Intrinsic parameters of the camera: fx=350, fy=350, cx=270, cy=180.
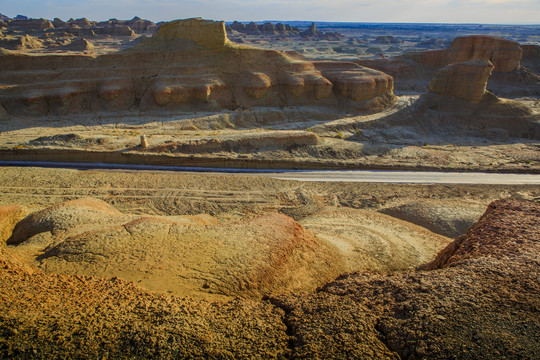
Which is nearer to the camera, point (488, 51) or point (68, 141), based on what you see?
point (68, 141)

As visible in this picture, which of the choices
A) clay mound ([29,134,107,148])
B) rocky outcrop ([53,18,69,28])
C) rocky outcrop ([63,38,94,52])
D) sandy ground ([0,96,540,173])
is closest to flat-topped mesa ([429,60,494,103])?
sandy ground ([0,96,540,173])

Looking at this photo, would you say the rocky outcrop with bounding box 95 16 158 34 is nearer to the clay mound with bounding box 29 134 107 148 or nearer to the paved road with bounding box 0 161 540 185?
the clay mound with bounding box 29 134 107 148

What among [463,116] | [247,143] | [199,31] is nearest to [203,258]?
[247,143]

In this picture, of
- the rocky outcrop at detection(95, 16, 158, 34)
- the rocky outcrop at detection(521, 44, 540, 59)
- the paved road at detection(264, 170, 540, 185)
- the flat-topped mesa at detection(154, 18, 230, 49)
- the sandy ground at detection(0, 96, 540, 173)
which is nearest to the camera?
the paved road at detection(264, 170, 540, 185)

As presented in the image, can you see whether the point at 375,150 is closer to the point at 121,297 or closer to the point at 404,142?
the point at 404,142

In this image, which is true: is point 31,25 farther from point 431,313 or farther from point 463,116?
point 431,313

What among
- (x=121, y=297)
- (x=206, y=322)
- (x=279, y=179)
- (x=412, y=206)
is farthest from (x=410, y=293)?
(x=279, y=179)
